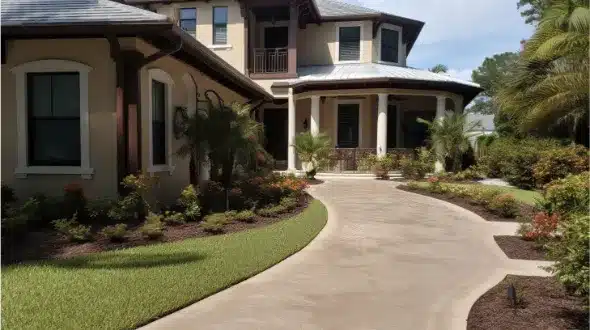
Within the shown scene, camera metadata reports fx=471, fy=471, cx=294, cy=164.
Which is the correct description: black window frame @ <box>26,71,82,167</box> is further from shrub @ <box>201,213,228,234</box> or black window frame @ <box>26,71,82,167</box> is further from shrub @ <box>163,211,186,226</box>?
shrub @ <box>201,213,228,234</box>

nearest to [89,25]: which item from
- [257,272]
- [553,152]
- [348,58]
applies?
[257,272]

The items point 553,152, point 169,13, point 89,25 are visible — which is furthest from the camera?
point 169,13

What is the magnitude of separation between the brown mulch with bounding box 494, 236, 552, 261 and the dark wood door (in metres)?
15.6

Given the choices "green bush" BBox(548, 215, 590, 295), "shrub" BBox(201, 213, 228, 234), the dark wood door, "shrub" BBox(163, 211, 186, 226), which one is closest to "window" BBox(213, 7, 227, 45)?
the dark wood door

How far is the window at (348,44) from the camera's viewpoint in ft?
75.4

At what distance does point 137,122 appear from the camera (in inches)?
333

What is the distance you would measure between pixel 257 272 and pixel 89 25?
4989 millimetres

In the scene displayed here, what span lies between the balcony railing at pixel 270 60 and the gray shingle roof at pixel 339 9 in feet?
11.1

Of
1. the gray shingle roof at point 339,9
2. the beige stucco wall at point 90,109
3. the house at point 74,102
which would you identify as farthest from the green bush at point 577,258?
the gray shingle roof at point 339,9

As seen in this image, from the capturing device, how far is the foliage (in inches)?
708

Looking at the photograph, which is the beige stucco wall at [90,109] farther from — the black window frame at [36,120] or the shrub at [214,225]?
the shrub at [214,225]

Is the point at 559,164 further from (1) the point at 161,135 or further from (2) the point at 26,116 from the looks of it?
(2) the point at 26,116

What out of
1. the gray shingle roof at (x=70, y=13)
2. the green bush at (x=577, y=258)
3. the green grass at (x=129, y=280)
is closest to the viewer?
the green bush at (x=577, y=258)

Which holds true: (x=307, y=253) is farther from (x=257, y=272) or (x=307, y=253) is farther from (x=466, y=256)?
(x=466, y=256)
